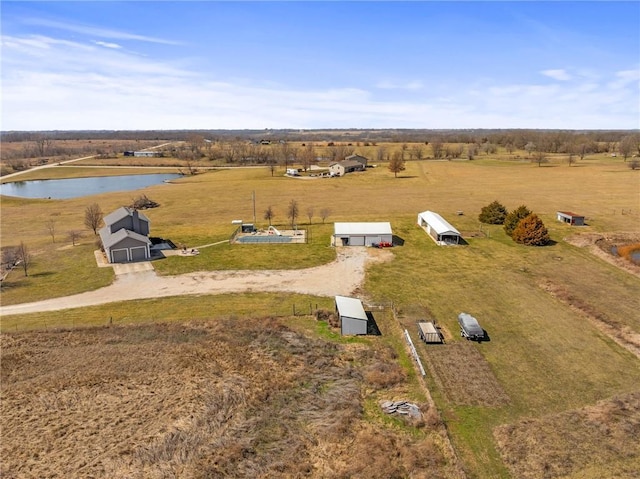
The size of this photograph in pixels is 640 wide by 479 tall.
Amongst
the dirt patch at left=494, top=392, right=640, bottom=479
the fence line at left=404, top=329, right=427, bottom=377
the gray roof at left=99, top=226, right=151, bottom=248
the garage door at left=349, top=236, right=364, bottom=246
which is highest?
the gray roof at left=99, top=226, right=151, bottom=248

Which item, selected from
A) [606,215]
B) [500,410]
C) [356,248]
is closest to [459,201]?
[606,215]

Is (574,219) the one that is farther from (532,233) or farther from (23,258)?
(23,258)

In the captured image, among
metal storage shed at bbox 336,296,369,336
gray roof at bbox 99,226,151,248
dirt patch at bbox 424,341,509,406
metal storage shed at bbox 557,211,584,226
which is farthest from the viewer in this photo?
metal storage shed at bbox 557,211,584,226

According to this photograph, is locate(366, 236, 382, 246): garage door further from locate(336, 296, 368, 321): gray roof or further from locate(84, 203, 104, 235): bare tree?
locate(84, 203, 104, 235): bare tree

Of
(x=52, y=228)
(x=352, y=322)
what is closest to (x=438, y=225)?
(x=352, y=322)

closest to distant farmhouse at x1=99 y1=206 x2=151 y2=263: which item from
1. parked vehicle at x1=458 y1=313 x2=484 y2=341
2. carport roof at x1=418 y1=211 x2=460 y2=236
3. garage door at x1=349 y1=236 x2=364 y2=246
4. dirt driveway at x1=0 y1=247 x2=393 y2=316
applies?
dirt driveway at x1=0 y1=247 x2=393 y2=316

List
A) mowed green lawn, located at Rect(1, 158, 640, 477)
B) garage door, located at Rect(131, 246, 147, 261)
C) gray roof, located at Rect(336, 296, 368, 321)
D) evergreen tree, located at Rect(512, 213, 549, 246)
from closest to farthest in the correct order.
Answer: mowed green lawn, located at Rect(1, 158, 640, 477), gray roof, located at Rect(336, 296, 368, 321), garage door, located at Rect(131, 246, 147, 261), evergreen tree, located at Rect(512, 213, 549, 246)

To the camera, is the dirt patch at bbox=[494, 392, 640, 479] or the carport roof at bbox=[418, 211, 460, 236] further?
the carport roof at bbox=[418, 211, 460, 236]

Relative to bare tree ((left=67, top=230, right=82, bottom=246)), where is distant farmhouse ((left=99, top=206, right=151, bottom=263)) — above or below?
above
